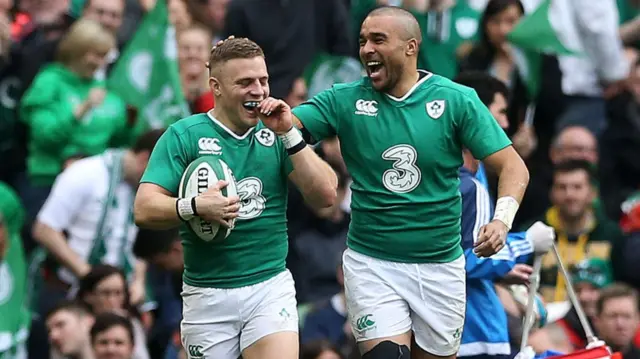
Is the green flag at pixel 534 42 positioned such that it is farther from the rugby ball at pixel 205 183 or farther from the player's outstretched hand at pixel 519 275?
the rugby ball at pixel 205 183

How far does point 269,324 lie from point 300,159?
82 cm

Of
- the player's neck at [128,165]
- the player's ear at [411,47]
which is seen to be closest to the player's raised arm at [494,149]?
the player's ear at [411,47]

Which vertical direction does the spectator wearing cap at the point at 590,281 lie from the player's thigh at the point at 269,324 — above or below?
below

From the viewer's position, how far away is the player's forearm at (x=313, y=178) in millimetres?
8016

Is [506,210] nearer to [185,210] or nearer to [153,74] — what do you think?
[185,210]

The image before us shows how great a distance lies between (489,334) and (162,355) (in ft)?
11.3

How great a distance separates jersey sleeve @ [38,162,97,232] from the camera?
11.7 meters

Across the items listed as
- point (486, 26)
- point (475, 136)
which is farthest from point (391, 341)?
point (486, 26)

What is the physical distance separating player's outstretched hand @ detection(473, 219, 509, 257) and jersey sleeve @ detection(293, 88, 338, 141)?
105 cm

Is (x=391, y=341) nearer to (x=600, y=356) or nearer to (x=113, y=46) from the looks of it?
(x=600, y=356)

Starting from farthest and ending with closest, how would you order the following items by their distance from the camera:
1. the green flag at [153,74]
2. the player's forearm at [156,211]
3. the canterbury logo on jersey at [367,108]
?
the green flag at [153,74], the canterbury logo on jersey at [367,108], the player's forearm at [156,211]

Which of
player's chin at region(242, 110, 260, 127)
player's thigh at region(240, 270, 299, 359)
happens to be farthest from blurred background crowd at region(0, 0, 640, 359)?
player's chin at region(242, 110, 260, 127)

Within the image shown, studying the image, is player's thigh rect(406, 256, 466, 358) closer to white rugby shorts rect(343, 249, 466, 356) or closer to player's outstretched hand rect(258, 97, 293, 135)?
white rugby shorts rect(343, 249, 466, 356)

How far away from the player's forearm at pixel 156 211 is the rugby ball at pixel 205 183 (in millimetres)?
94
